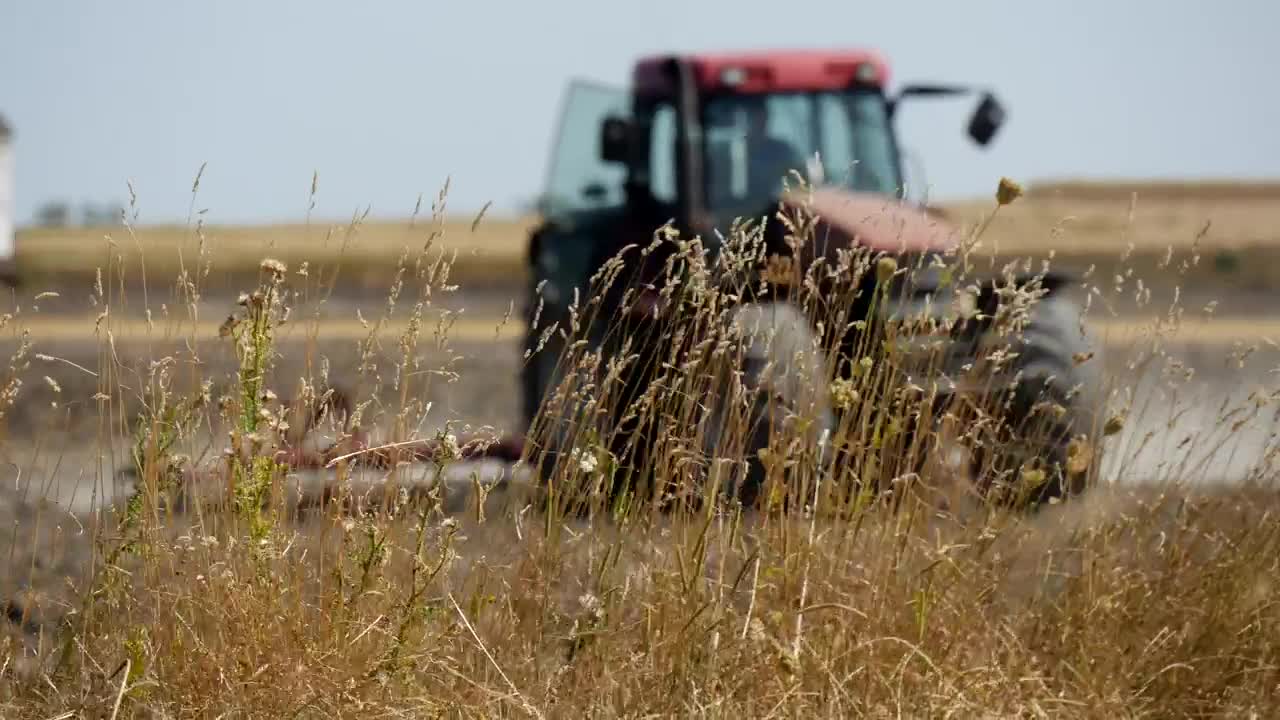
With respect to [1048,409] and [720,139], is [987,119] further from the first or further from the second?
[1048,409]

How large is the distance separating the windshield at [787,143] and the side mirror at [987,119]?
0.43m

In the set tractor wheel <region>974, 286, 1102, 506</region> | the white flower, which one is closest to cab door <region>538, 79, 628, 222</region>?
tractor wheel <region>974, 286, 1102, 506</region>

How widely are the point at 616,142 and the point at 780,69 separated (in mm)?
970

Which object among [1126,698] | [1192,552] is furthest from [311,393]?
[1192,552]

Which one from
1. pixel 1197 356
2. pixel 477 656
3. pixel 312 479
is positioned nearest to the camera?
pixel 477 656

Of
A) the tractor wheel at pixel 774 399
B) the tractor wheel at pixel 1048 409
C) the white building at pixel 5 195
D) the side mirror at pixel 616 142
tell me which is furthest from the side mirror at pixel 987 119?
the white building at pixel 5 195

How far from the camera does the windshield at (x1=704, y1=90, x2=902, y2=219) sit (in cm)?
653

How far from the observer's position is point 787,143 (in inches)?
266

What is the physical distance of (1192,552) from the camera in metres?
3.78

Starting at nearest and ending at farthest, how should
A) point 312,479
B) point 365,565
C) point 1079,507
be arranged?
point 365,565, point 312,479, point 1079,507

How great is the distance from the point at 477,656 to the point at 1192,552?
166cm

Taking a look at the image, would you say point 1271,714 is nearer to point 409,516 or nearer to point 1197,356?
point 409,516

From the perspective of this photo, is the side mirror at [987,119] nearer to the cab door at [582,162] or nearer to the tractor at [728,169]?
the tractor at [728,169]

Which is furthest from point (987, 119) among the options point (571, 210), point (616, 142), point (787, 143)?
point (571, 210)
